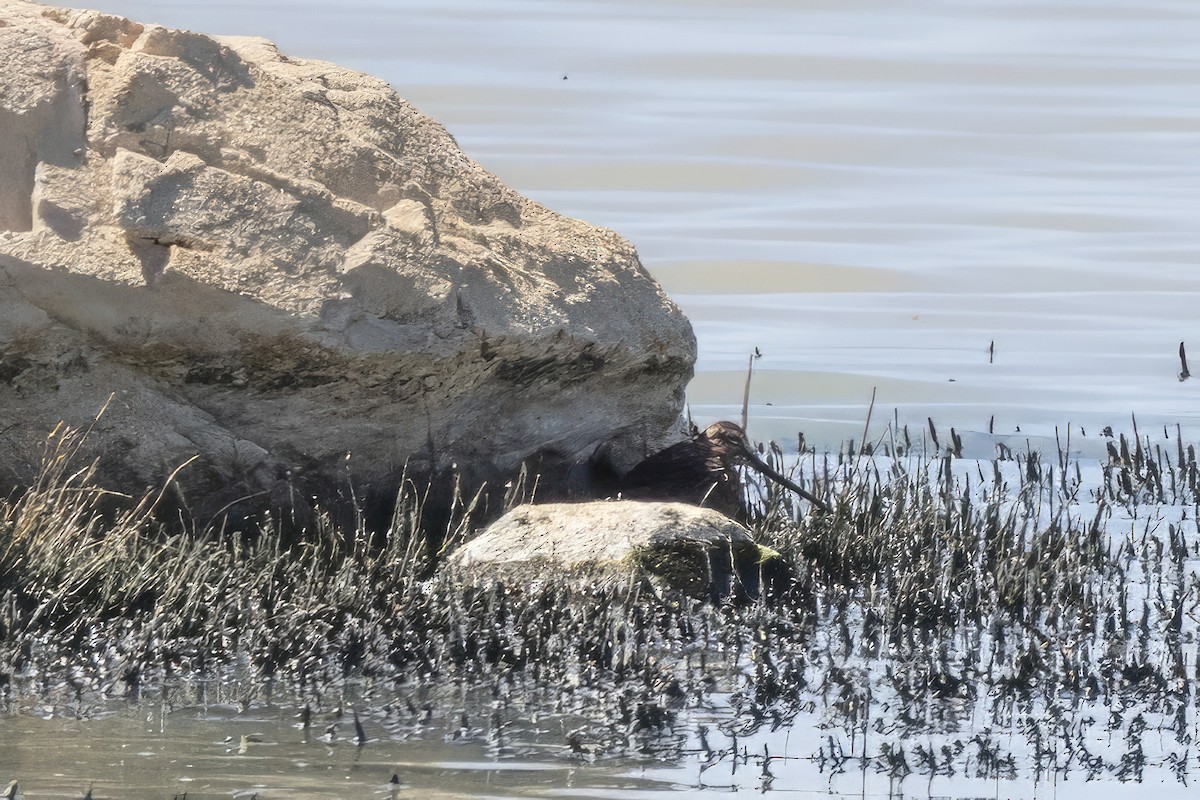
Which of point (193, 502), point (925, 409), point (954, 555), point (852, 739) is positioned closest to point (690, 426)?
point (954, 555)

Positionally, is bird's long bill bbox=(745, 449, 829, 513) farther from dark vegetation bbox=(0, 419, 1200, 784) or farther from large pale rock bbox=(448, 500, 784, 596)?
large pale rock bbox=(448, 500, 784, 596)

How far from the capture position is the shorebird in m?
9.27

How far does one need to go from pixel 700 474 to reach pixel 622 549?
1764mm

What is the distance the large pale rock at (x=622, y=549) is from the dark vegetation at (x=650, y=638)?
156mm

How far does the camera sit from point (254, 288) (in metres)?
7.89

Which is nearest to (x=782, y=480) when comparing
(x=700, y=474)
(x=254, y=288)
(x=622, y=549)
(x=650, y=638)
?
(x=700, y=474)

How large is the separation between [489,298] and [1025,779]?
394 cm

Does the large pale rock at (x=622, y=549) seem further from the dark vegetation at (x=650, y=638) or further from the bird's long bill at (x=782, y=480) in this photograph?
the bird's long bill at (x=782, y=480)

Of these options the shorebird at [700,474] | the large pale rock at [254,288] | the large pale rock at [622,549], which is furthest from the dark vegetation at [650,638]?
the shorebird at [700,474]

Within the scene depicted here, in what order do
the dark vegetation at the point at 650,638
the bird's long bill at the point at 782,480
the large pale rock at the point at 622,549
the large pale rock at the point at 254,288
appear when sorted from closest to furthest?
1. the dark vegetation at the point at 650,638
2. the large pale rock at the point at 622,549
3. the large pale rock at the point at 254,288
4. the bird's long bill at the point at 782,480

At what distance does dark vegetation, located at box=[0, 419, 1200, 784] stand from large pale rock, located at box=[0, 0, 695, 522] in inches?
12.3

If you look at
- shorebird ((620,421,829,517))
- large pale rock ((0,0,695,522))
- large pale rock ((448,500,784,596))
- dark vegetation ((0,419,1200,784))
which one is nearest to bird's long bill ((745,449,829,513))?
shorebird ((620,421,829,517))

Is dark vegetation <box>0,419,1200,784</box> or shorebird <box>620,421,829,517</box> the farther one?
shorebird <box>620,421,829,517</box>

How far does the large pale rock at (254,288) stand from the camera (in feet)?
25.9
